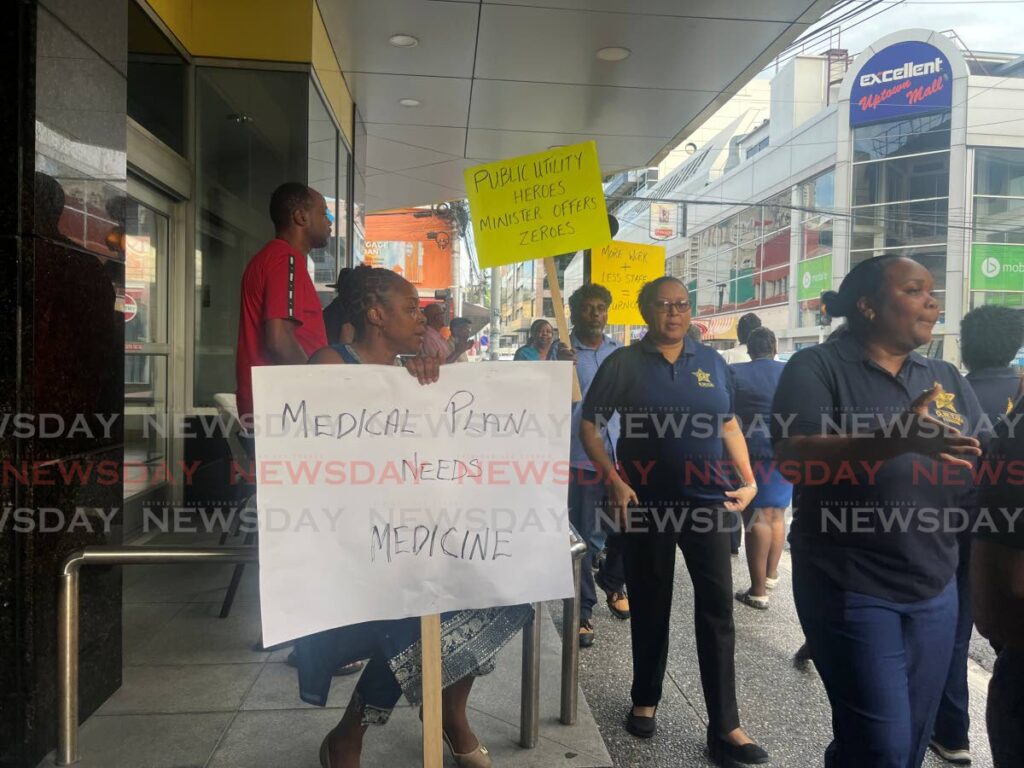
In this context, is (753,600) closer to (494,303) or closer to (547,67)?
(547,67)

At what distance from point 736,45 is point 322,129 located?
3404mm

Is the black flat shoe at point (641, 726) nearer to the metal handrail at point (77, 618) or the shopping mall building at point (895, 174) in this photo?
the metal handrail at point (77, 618)

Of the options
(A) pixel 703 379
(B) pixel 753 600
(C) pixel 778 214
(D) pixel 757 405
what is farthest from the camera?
(C) pixel 778 214

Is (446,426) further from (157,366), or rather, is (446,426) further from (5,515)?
(157,366)

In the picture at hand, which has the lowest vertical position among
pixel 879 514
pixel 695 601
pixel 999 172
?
pixel 695 601

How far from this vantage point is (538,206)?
3713mm

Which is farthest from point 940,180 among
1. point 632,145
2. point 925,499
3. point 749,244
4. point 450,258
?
point 925,499

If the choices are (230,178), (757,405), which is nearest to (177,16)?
(230,178)

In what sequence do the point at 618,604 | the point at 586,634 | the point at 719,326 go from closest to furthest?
the point at 586,634, the point at 618,604, the point at 719,326

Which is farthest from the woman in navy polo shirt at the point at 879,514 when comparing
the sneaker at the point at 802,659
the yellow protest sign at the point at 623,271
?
the yellow protest sign at the point at 623,271

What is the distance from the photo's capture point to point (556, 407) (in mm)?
2072

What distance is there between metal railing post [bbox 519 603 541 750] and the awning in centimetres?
3782

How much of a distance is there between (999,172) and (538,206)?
1169 inches

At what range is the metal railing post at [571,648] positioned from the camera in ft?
8.38
